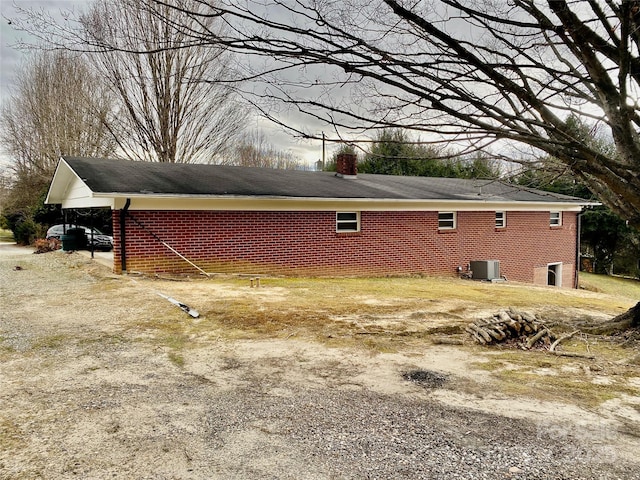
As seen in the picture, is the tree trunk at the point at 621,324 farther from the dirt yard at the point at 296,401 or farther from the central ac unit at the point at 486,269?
the central ac unit at the point at 486,269

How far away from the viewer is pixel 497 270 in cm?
1611

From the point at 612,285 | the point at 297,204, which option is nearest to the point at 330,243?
Result: the point at 297,204

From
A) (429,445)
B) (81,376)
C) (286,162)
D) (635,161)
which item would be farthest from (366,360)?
(286,162)

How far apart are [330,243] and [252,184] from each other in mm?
3061

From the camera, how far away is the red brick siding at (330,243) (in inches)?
466

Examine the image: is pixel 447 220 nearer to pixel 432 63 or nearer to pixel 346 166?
pixel 346 166

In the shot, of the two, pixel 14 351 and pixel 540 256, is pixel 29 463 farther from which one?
pixel 540 256

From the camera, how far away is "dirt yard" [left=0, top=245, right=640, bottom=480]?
2.85 meters

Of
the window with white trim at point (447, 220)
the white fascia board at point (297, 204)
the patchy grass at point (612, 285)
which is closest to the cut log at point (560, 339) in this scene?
the white fascia board at point (297, 204)

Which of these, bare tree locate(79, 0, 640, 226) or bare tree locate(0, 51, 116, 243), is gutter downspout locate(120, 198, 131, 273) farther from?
bare tree locate(0, 51, 116, 243)

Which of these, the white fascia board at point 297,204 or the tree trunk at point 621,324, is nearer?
the tree trunk at point 621,324

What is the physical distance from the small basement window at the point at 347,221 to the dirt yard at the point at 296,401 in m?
7.35

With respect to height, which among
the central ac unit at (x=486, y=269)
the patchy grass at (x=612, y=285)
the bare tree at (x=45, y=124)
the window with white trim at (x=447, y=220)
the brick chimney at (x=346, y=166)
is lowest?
the patchy grass at (x=612, y=285)

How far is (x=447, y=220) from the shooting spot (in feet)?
53.7
